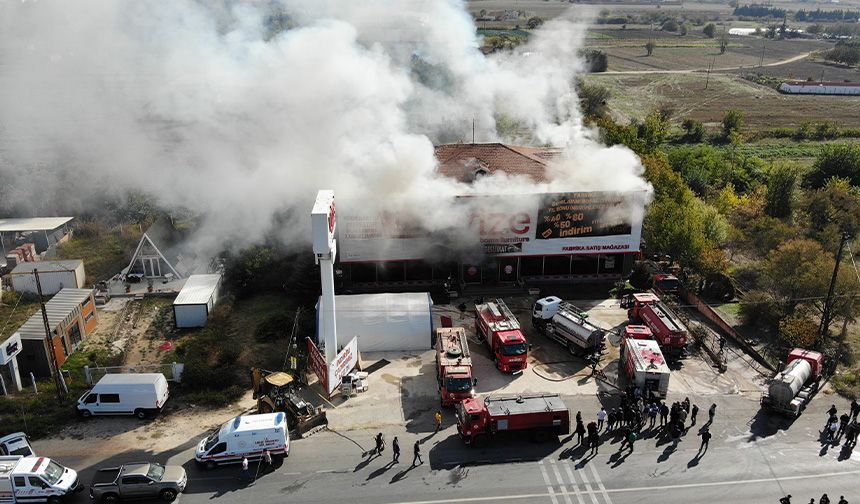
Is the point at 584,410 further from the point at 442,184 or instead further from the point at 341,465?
the point at 442,184

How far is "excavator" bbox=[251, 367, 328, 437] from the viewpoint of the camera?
2275 cm

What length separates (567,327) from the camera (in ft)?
92.7

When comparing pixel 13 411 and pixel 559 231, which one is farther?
pixel 559 231

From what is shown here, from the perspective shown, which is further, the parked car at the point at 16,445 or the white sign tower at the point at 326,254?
the white sign tower at the point at 326,254

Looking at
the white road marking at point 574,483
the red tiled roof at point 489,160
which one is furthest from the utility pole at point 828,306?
the white road marking at point 574,483

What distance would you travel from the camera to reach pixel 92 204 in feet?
157

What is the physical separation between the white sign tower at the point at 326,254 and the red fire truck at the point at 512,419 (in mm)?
6041

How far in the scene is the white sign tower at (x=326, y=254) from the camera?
75.4ft

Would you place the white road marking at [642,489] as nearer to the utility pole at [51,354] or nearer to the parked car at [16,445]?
the parked car at [16,445]

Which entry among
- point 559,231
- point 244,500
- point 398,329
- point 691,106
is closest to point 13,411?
point 244,500

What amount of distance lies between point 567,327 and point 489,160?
43.5 feet

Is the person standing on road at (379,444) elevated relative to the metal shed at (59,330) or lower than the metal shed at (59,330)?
lower

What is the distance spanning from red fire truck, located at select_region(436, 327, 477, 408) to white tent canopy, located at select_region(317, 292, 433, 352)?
74.0 inches

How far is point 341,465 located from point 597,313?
16.8m
